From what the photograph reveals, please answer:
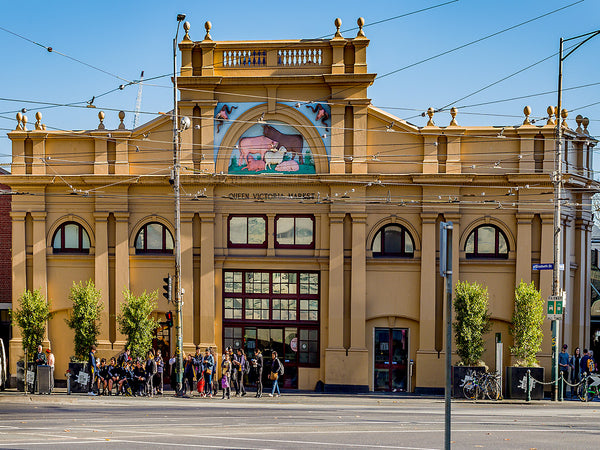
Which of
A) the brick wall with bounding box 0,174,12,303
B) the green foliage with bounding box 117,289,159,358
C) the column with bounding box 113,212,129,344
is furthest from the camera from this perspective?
the brick wall with bounding box 0,174,12,303

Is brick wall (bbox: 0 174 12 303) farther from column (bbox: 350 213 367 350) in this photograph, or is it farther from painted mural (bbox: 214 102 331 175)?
column (bbox: 350 213 367 350)

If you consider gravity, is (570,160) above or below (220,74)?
below

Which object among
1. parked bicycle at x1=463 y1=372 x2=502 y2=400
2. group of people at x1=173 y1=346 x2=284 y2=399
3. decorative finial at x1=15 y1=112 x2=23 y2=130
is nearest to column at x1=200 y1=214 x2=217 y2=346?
group of people at x1=173 y1=346 x2=284 y2=399

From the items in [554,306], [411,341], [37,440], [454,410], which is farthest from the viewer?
[411,341]

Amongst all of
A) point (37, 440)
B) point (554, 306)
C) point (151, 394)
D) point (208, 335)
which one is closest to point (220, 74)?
point (208, 335)

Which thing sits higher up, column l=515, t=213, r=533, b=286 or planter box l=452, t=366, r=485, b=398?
column l=515, t=213, r=533, b=286

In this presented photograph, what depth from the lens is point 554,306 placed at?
2595 cm

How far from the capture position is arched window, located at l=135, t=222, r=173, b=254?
31141 mm

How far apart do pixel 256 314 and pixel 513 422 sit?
12.7m

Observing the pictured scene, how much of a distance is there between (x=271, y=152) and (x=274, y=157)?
0.78 ft

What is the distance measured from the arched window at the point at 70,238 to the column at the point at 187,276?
4.42m

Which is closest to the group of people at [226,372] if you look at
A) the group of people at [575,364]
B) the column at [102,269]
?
the column at [102,269]

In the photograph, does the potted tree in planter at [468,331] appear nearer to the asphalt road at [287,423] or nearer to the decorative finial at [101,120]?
the asphalt road at [287,423]

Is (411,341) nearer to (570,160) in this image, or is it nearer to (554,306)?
(554,306)
